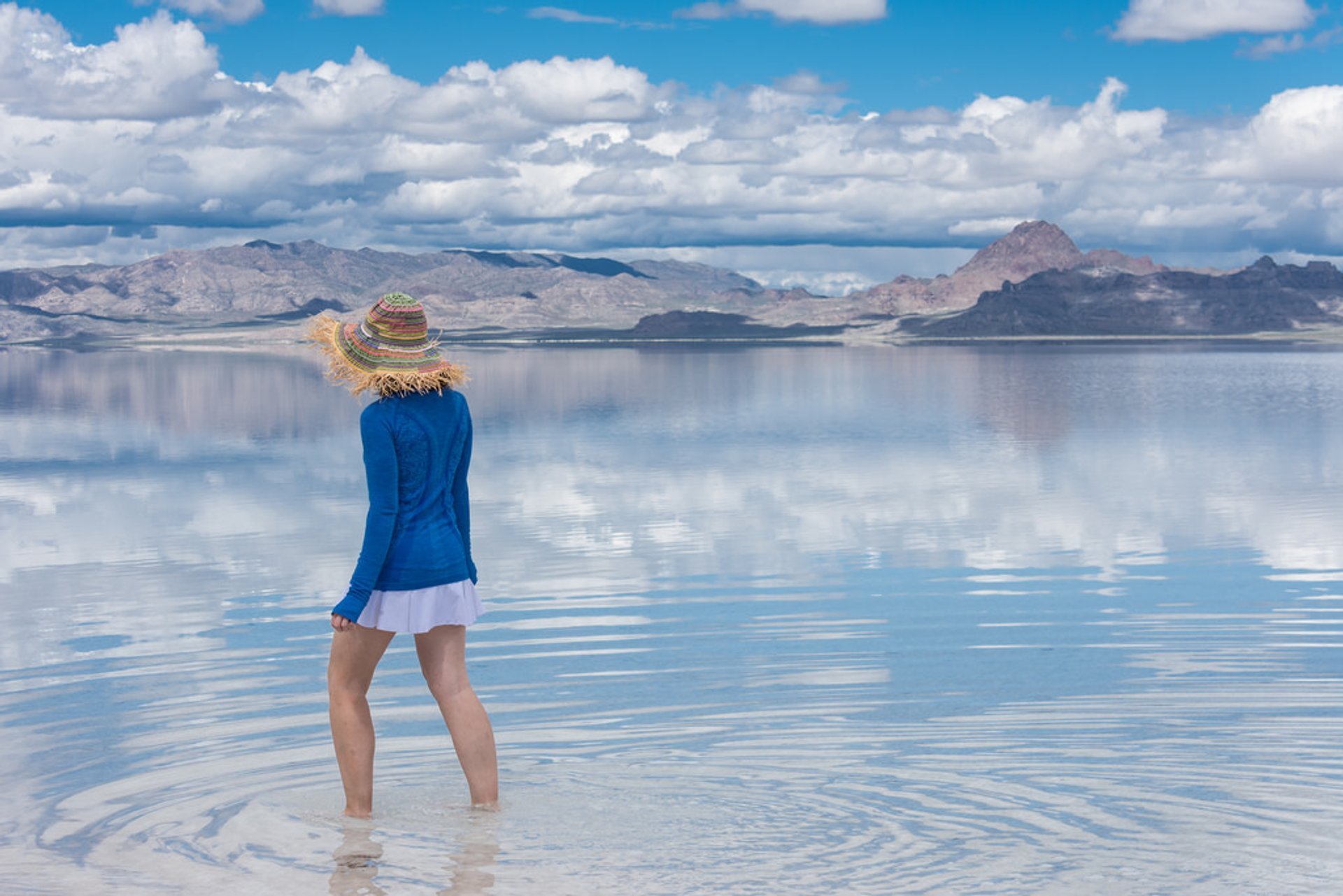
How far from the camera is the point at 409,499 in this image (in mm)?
6102

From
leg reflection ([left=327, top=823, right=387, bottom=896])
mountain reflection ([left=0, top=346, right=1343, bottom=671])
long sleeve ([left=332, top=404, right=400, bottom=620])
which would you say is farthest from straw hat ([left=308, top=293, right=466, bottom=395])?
mountain reflection ([left=0, top=346, right=1343, bottom=671])

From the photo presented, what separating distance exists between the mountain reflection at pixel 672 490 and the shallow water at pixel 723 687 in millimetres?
101

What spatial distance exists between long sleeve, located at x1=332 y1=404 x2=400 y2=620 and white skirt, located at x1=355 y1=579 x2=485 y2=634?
71mm

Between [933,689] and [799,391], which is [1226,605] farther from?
[799,391]

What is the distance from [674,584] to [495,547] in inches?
103

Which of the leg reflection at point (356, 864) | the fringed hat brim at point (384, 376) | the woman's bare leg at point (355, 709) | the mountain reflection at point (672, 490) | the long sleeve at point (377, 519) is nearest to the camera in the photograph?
the leg reflection at point (356, 864)

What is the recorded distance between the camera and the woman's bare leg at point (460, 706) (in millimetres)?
6340

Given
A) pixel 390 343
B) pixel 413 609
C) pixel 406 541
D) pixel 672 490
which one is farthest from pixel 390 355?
pixel 672 490

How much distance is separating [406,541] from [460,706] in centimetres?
76

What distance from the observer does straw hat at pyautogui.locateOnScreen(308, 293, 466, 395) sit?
6.13m

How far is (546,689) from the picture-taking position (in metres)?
8.71

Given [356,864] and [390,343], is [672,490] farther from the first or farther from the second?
[356,864]

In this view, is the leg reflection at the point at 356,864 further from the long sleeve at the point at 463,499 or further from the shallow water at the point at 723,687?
the long sleeve at the point at 463,499

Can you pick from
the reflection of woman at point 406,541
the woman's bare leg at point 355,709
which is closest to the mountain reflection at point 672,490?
the woman's bare leg at point 355,709
